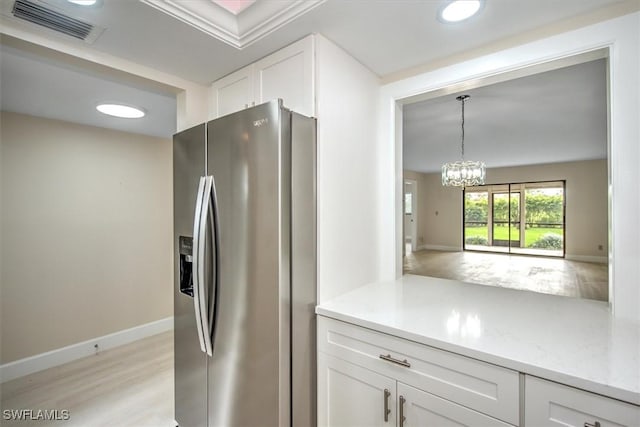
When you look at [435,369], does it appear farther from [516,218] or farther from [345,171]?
[516,218]

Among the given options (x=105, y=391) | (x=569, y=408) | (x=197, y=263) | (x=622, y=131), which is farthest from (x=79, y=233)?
(x=622, y=131)

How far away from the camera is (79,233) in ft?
9.43

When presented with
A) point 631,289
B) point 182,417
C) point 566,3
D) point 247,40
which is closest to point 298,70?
point 247,40

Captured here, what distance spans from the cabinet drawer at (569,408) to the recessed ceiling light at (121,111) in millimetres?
A: 3077

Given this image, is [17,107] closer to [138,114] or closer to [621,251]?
[138,114]

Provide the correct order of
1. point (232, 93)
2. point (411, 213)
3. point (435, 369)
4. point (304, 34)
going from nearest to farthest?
point (435, 369)
point (304, 34)
point (232, 93)
point (411, 213)

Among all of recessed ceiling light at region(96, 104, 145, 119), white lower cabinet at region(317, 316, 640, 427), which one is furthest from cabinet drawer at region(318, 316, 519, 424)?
recessed ceiling light at region(96, 104, 145, 119)

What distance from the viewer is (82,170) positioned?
114 inches

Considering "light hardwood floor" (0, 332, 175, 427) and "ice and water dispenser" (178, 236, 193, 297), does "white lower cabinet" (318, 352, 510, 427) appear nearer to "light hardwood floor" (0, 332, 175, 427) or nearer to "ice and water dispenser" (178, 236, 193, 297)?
"ice and water dispenser" (178, 236, 193, 297)

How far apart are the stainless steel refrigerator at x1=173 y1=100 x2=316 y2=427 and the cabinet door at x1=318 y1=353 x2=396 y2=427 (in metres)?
0.07

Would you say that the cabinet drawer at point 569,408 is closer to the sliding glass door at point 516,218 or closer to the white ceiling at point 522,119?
the white ceiling at point 522,119

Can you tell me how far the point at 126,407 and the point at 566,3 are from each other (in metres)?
3.49

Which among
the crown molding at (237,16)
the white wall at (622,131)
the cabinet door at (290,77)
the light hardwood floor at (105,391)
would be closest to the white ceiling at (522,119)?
the white wall at (622,131)

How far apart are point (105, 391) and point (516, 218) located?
9.80m
